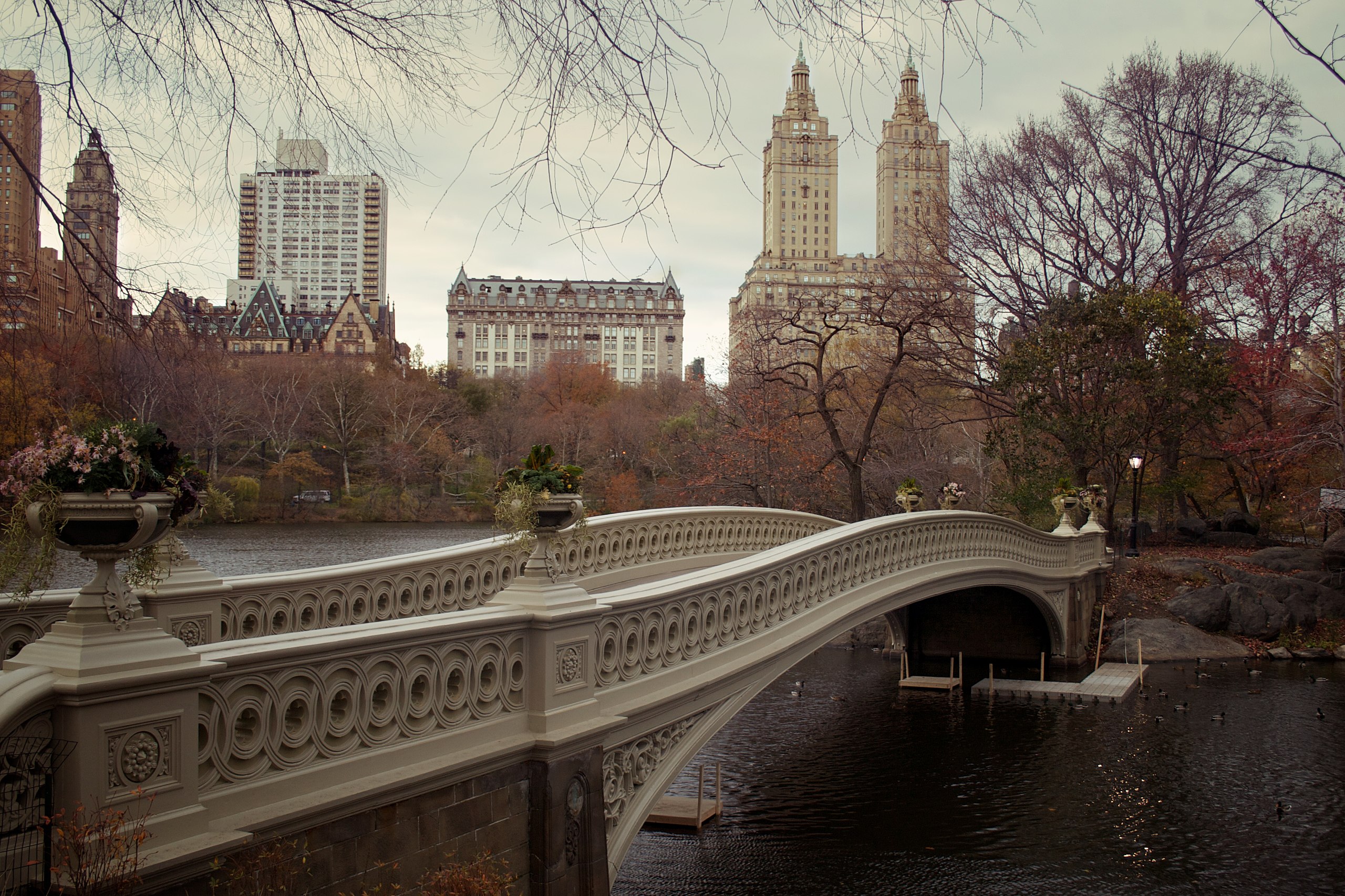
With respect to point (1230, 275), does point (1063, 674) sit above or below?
below

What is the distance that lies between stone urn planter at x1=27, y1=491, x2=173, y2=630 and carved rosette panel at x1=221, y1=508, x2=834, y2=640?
2.70 metres

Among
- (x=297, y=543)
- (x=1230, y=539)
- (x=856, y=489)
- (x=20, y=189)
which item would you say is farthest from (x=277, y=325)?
(x=20, y=189)

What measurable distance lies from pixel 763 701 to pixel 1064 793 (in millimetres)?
6127

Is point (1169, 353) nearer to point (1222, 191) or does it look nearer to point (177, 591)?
point (1222, 191)

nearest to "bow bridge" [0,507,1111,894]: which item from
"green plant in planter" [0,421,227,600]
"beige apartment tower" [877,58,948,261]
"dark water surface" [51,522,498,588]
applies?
"green plant in planter" [0,421,227,600]

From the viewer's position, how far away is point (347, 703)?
489 centimetres

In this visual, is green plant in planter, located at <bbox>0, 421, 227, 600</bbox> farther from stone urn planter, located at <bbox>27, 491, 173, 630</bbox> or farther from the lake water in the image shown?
the lake water

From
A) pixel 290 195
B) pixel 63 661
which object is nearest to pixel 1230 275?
pixel 290 195

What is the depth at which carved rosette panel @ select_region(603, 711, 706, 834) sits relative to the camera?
675 cm

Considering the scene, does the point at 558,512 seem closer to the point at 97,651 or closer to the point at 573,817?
the point at 573,817

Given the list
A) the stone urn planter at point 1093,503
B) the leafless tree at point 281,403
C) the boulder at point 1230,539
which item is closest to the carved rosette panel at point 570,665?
the stone urn planter at point 1093,503

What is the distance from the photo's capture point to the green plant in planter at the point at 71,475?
3766 millimetres

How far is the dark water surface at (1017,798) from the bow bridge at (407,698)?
258 cm

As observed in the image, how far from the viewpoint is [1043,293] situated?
29.0m
